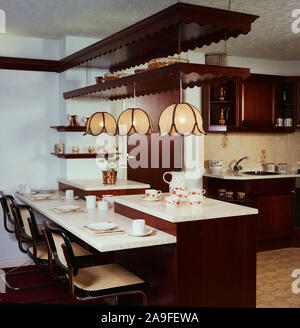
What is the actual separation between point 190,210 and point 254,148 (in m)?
4.20

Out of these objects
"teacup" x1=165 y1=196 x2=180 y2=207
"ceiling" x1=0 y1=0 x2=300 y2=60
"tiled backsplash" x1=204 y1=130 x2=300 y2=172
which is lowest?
"teacup" x1=165 y1=196 x2=180 y2=207

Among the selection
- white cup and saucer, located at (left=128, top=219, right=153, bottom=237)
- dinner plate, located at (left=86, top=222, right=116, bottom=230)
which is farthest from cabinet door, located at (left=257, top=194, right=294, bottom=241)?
white cup and saucer, located at (left=128, top=219, right=153, bottom=237)

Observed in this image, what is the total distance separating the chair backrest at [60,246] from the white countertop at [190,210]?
0.67 meters

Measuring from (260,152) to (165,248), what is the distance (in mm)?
4459

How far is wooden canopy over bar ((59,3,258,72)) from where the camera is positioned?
3066mm

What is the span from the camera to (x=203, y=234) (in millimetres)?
3143

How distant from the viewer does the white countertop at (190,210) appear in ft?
10.1

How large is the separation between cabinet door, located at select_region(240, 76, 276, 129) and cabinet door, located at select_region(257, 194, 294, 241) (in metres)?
1.17

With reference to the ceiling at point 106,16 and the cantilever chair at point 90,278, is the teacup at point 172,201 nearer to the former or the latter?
the cantilever chair at point 90,278

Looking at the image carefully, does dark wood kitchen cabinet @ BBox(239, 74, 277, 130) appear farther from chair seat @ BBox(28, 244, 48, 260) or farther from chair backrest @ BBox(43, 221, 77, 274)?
chair backrest @ BBox(43, 221, 77, 274)

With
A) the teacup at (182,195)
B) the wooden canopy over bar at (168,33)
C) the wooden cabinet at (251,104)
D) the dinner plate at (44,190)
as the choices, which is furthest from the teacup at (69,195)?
the wooden cabinet at (251,104)

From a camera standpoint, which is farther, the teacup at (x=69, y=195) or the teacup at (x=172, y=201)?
the teacup at (x=69, y=195)

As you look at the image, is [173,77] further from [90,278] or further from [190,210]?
[90,278]
